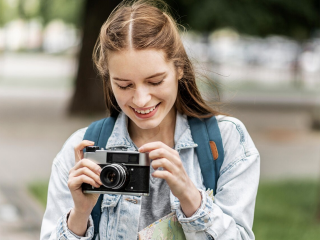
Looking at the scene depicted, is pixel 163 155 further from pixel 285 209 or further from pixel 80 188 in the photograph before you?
pixel 285 209

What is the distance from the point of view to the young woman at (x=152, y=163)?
189 cm

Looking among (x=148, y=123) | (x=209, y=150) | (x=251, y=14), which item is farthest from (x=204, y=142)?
(x=251, y=14)

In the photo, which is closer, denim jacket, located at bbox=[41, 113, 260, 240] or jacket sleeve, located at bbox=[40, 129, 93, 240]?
denim jacket, located at bbox=[41, 113, 260, 240]

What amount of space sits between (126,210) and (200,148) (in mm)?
368

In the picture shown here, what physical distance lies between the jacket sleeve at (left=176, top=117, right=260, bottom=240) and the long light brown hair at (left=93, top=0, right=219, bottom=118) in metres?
0.16

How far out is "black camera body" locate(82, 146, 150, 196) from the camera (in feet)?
6.12

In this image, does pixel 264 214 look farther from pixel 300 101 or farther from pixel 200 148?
pixel 300 101

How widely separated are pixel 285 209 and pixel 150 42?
4.05 metres

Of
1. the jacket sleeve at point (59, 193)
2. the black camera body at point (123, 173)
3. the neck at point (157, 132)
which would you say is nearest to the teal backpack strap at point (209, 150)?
the neck at point (157, 132)

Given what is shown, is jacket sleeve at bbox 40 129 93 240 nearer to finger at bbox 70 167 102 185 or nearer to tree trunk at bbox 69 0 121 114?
finger at bbox 70 167 102 185

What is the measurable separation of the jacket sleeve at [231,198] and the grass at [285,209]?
283 centimetres

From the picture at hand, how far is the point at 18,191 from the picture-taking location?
6.48 metres

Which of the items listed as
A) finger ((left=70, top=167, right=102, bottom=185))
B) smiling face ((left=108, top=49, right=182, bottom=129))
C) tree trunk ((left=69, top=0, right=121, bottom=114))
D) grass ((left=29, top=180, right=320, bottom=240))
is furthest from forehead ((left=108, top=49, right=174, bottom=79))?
tree trunk ((left=69, top=0, right=121, bottom=114))

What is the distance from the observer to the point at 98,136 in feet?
7.02
